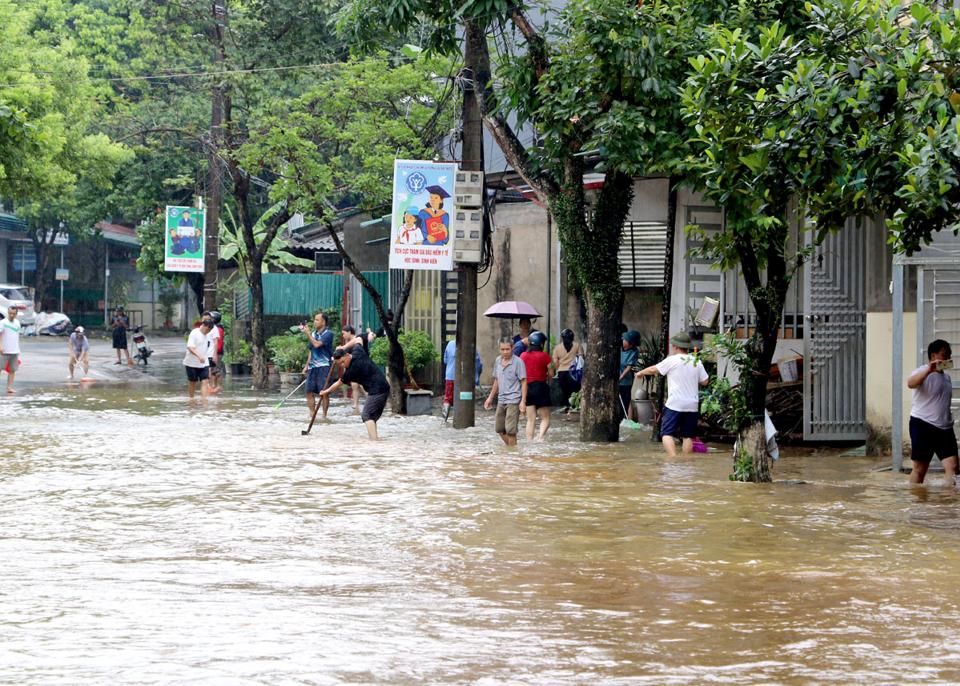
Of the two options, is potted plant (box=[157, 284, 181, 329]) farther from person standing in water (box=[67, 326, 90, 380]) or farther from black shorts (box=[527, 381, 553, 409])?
black shorts (box=[527, 381, 553, 409])

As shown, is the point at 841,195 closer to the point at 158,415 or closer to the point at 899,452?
the point at 899,452

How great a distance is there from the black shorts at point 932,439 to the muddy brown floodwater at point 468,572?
1.56 ft

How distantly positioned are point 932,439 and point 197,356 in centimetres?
1626

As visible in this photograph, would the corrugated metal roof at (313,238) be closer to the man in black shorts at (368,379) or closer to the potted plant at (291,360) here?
the potted plant at (291,360)

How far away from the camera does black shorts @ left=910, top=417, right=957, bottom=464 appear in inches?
509

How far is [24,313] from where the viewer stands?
51.8 m

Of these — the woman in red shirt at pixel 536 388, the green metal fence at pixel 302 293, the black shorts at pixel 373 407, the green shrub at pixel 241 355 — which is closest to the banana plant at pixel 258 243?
the green metal fence at pixel 302 293

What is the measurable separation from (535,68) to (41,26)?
3527 cm

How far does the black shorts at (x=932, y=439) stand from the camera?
42.4 ft

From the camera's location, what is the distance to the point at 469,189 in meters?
19.9

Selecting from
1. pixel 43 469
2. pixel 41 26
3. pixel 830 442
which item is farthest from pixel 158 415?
pixel 41 26

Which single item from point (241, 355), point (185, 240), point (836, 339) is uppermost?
point (185, 240)

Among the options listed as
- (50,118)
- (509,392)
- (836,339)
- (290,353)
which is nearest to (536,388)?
(509,392)

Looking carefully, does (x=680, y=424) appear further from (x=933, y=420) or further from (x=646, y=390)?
(x=646, y=390)
